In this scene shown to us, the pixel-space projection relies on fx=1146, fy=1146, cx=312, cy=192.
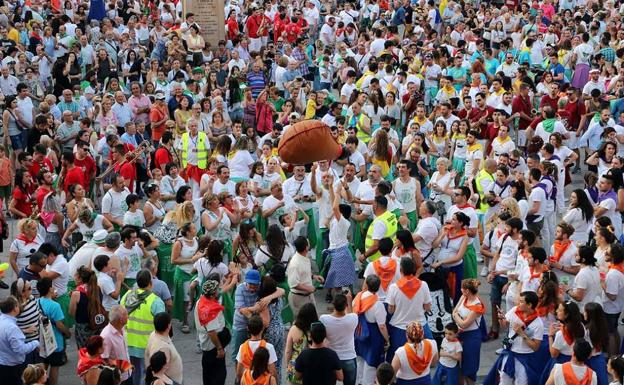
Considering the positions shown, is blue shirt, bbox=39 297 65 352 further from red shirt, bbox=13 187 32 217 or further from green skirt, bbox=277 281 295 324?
red shirt, bbox=13 187 32 217

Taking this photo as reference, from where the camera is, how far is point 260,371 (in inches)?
384

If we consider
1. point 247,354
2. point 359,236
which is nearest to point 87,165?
point 359,236

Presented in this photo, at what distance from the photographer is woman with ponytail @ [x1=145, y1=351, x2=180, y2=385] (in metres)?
9.83

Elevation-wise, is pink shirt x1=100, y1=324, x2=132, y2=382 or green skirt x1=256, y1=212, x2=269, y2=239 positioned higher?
pink shirt x1=100, y1=324, x2=132, y2=382

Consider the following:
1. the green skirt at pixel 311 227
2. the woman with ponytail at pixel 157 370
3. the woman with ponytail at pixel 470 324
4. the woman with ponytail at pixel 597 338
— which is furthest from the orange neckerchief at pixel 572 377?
the green skirt at pixel 311 227

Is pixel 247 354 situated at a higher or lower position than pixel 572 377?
higher

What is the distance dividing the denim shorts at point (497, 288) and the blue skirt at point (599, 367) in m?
2.33

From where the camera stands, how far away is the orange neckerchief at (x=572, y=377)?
390 inches

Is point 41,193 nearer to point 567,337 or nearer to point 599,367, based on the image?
point 567,337

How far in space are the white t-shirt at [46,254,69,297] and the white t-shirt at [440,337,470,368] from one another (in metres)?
4.13

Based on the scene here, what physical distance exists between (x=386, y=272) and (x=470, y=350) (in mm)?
1287

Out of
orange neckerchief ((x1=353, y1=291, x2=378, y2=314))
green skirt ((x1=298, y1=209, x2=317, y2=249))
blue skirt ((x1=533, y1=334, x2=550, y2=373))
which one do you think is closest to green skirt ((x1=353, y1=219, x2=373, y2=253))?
A: green skirt ((x1=298, y1=209, x2=317, y2=249))

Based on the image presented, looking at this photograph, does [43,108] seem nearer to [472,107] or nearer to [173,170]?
[173,170]

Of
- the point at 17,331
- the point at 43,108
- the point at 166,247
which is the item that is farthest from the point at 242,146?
the point at 17,331
